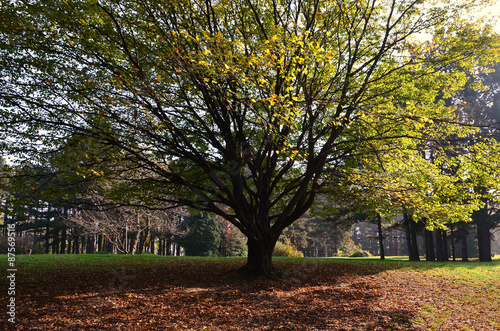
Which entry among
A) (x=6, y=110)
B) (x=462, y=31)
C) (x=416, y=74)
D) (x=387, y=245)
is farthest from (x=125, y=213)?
(x=387, y=245)

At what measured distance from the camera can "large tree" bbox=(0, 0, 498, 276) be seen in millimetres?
6574

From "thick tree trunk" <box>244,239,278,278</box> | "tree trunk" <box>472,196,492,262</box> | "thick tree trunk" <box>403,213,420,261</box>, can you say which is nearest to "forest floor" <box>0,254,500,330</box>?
"thick tree trunk" <box>244,239,278,278</box>

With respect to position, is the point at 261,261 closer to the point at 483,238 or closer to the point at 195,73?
the point at 195,73

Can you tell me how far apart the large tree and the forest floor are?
2234 mm

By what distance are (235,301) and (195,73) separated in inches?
222

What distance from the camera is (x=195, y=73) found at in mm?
6590

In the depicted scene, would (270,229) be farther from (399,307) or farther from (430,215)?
(430,215)

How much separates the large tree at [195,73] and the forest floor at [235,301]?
223 cm

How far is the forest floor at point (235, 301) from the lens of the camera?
5.96 meters

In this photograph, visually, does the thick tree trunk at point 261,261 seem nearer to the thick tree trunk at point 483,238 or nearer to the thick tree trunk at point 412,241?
the thick tree trunk at point 412,241

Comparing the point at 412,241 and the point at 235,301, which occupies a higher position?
the point at 235,301

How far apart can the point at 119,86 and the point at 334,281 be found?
363 inches

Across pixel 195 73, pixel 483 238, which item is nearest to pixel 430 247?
pixel 483 238

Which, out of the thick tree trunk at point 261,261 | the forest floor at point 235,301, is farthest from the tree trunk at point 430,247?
the thick tree trunk at point 261,261
